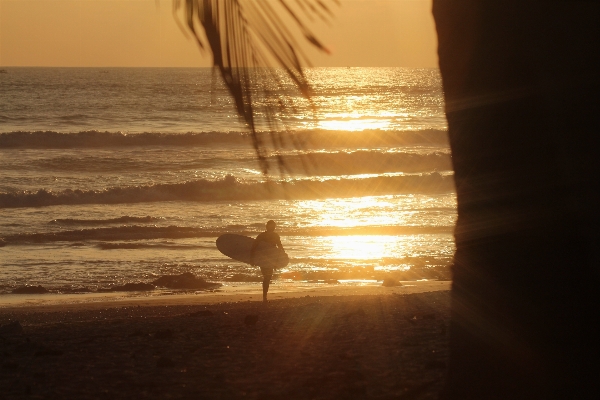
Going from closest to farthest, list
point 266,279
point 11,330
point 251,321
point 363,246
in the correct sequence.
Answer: point 251,321
point 11,330
point 266,279
point 363,246

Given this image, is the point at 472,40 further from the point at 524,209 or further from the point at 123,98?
the point at 123,98

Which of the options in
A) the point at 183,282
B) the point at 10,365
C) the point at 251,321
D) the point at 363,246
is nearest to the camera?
the point at 10,365

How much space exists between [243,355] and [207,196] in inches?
741

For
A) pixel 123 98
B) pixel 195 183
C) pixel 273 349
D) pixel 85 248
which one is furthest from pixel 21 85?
pixel 273 349

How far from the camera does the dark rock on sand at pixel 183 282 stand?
12109 millimetres

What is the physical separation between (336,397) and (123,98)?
56.9 metres

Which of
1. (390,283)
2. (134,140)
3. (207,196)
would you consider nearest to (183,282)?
(390,283)

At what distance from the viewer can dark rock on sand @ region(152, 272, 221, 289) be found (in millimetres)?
12109

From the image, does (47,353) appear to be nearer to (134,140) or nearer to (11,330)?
(11,330)

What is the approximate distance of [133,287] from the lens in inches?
472

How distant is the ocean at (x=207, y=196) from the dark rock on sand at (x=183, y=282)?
0.35 meters

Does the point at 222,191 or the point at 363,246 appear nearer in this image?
the point at 363,246

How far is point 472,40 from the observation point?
2344mm

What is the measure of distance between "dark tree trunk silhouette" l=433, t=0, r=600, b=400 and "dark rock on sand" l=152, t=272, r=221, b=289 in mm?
9961
